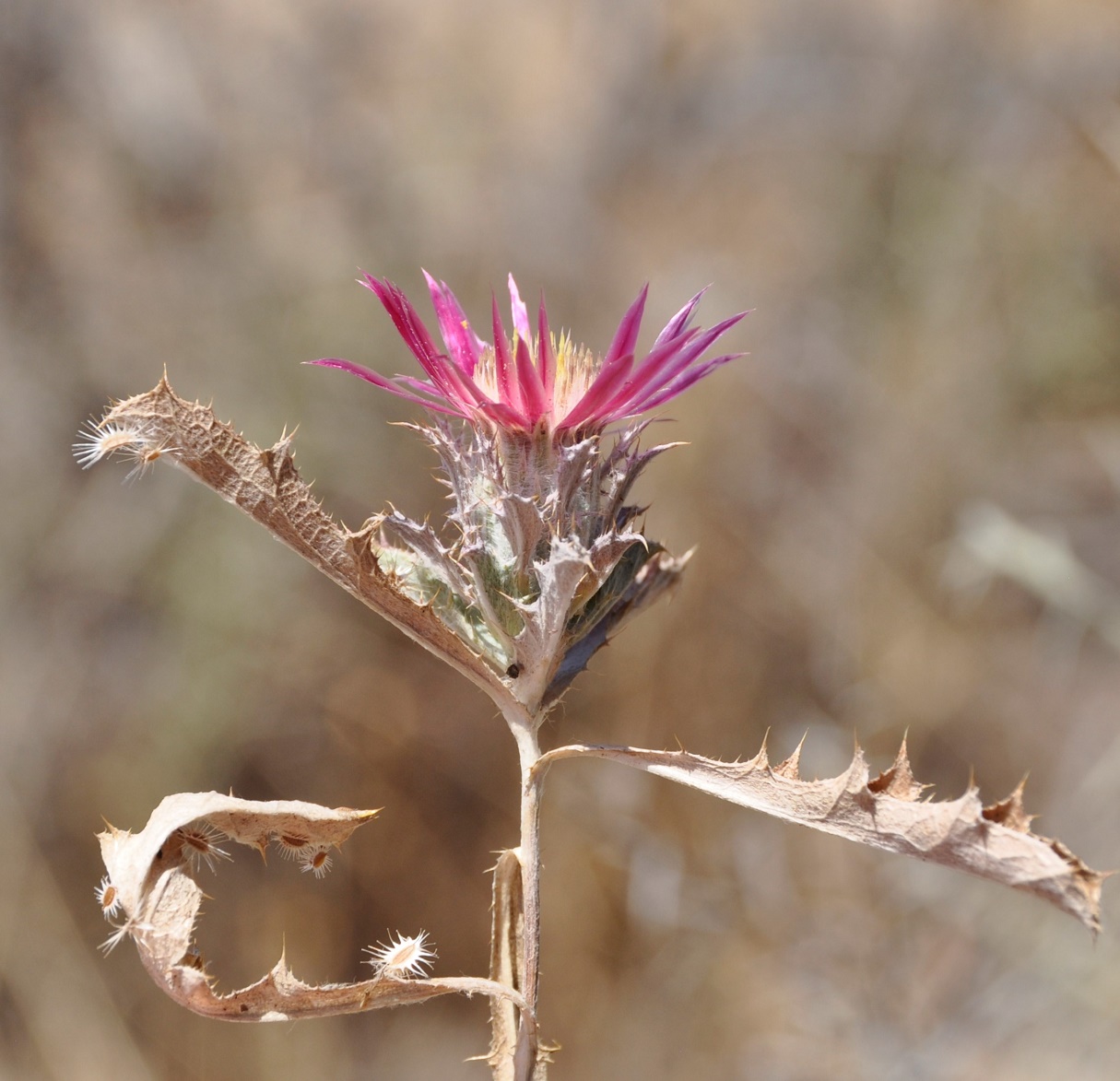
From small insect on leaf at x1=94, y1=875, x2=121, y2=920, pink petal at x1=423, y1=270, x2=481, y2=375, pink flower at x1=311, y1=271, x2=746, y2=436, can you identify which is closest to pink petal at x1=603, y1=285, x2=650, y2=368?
pink flower at x1=311, y1=271, x2=746, y2=436

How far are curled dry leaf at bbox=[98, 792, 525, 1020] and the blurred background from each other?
10.5 ft

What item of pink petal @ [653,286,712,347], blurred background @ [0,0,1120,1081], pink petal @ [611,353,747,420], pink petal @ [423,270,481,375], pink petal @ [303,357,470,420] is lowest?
blurred background @ [0,0,1120,1081]

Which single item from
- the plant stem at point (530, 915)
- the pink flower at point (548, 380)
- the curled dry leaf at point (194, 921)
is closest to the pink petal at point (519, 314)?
the pink flower at point (548, 380)

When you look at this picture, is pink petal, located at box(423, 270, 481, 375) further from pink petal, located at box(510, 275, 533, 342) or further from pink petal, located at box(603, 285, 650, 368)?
pink petal, located at box(603, 285, 650, 368)

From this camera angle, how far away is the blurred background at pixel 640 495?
443 cm

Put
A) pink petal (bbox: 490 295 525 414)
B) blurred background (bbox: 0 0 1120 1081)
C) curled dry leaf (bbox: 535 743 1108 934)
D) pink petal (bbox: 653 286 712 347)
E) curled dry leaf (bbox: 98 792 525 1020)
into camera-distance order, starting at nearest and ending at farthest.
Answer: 1. curled dry leaf (bbox: 535 743 1108 934)
2. curled dry leaf (bbox: 98 792 525 1020)
3. pink petal (bbox: 490 295 525 414)
4. pink petal (bbox: 653 286 712 347)
5. blurred background (bbox: 0 0 1120 1081)

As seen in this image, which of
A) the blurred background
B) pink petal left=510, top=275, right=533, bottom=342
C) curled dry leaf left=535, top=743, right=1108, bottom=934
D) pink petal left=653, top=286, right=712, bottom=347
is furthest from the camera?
the blurred background

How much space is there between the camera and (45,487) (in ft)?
15.7

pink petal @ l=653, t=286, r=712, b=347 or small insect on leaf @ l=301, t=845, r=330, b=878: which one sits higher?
pink petal @ l=653, t=286, r=712, b=347

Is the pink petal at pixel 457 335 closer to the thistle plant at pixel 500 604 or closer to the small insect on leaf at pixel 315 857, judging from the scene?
the thistle plant at pixel 500 604

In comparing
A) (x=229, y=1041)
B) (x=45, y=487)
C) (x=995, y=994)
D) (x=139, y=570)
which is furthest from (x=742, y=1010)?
(x=45, y=487)

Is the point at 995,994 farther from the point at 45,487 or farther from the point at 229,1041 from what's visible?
the point at 45,487

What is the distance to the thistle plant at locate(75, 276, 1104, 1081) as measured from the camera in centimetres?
114

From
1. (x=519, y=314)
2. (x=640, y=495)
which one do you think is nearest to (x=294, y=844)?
(x=519, y=314)
